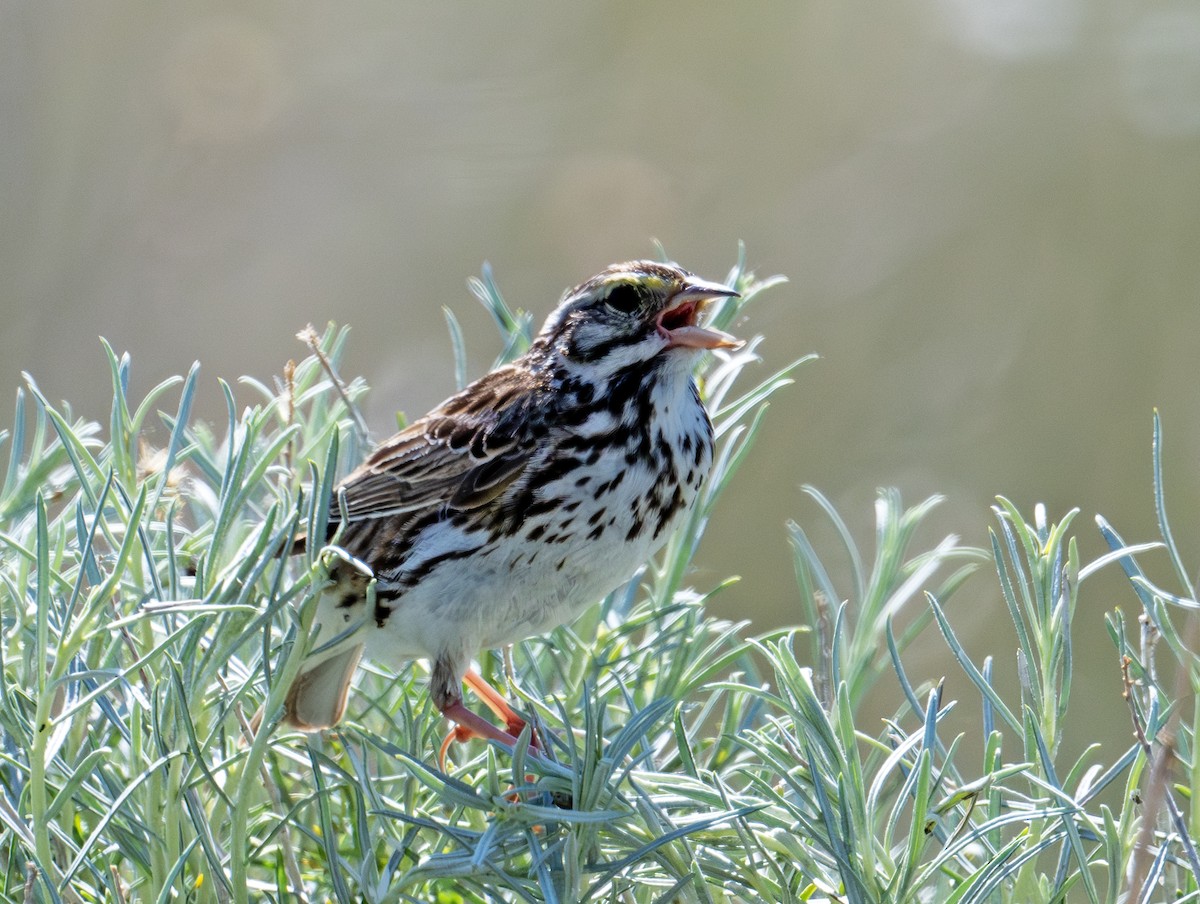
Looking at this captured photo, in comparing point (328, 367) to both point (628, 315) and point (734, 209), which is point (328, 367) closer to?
point (628, 315)

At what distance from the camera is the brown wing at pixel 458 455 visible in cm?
160

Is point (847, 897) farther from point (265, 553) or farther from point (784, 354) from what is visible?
point (784, 354)

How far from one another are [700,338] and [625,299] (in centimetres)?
20

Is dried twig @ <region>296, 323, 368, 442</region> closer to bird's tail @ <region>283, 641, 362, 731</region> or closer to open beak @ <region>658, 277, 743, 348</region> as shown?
bird's tail @ <region>283, 641, 362, 731</region>

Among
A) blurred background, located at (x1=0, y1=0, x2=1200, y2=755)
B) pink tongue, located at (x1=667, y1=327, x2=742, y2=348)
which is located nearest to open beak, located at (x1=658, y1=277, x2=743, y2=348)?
pink tongue, located at (x1=667, y1=327, x2=742, y2=348)

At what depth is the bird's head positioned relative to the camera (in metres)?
1.70

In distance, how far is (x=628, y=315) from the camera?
5.77ft

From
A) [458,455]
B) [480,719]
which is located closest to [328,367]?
[480,719]

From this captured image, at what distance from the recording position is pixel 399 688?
1.36 metres

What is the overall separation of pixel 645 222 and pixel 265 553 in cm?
221

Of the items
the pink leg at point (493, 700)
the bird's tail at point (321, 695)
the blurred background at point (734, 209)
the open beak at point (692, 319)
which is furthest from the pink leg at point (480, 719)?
the blurred background at point (734, 209)

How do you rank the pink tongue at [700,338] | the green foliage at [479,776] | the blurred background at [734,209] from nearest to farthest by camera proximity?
the green foliage at [479,776]
the pink tongue at [700,338]
the blurred background at [734,209]

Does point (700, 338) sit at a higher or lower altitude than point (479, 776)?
higher

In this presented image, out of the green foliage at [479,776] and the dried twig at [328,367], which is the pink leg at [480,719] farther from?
the dried twig at [328,367]
